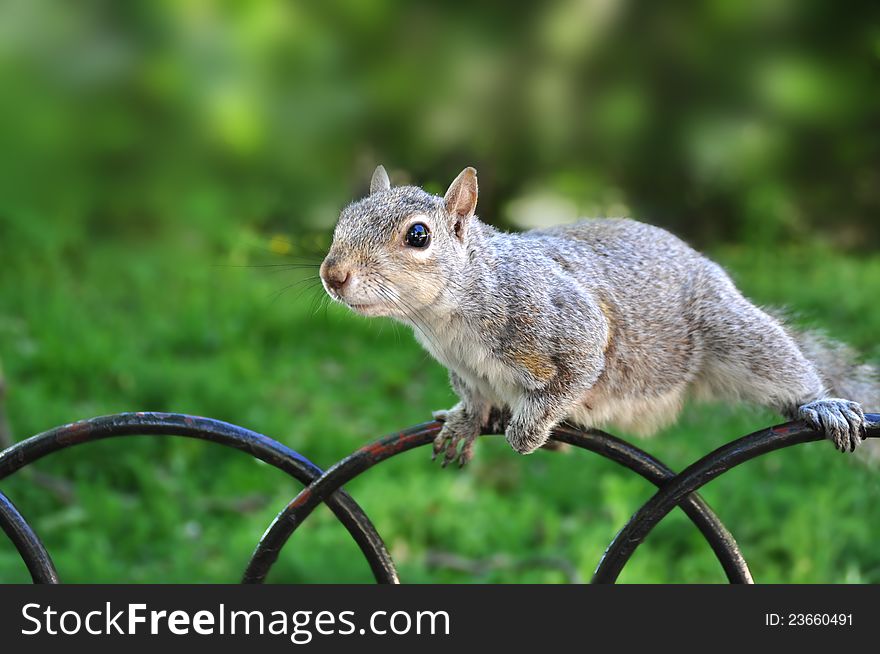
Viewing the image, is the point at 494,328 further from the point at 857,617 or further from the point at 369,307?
the point at 857,617

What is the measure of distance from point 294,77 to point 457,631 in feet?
4.91

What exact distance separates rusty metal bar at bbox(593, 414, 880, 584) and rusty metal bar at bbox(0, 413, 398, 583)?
185mm

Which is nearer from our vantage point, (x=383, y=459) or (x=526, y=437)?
(x=383, y=459)

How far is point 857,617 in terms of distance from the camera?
2.58 feet

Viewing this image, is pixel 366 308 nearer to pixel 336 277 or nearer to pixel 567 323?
pixel 336 277

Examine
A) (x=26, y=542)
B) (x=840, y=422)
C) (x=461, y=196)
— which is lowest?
(x=26, y=542)

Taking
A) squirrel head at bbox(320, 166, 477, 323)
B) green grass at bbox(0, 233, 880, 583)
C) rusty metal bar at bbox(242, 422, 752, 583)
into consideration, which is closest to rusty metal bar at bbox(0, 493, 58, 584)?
rusty metal bar at bbox(242, 422, 752, 583)

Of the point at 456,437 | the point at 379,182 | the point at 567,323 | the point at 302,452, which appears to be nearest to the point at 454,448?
the point at 456,437

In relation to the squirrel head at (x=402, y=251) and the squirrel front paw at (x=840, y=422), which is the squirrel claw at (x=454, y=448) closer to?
the squirrel head at (x=402, y=251)

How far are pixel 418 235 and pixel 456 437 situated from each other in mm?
215

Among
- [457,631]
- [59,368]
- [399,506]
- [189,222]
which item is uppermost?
[189,222]

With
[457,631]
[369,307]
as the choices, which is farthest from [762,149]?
[457,631]

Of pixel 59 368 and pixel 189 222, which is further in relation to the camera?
pixel 189 222

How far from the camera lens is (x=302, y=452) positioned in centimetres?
231
